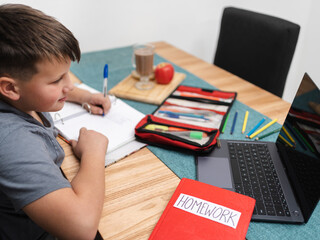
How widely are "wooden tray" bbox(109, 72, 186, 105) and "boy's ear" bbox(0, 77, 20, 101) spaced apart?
1.77 ft

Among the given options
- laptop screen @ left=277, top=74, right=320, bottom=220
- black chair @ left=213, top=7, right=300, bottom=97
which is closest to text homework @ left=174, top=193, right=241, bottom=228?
laptop screen @ left=277, top=74, right=320, bottom=220

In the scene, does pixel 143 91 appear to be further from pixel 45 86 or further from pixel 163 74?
pixel 45 86

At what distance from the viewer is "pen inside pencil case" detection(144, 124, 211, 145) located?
0.83 m

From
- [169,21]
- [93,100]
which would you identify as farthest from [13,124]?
[169,21]

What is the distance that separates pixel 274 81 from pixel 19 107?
1160 millimetres

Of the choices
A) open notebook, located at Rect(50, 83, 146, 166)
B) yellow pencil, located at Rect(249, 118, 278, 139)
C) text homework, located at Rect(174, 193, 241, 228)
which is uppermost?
yellow pencil, located at Rect(249, 118, 278, 139)

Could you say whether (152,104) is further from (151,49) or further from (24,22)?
(24,22)

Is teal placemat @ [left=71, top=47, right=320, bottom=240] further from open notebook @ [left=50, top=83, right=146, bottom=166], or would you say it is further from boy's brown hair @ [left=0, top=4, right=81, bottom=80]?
boy's brown hair @ [left=0, top=4, right=81, bottom=80]

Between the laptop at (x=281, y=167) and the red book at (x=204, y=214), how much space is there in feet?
0.14

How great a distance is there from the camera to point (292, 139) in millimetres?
729

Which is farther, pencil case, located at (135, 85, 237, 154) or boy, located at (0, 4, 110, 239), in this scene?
pencil case, located at (135, 85, 237, 154)

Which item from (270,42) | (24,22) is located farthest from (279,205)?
(270,42)

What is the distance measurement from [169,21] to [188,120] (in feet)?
4.43

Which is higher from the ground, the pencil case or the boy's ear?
the boy's ear
